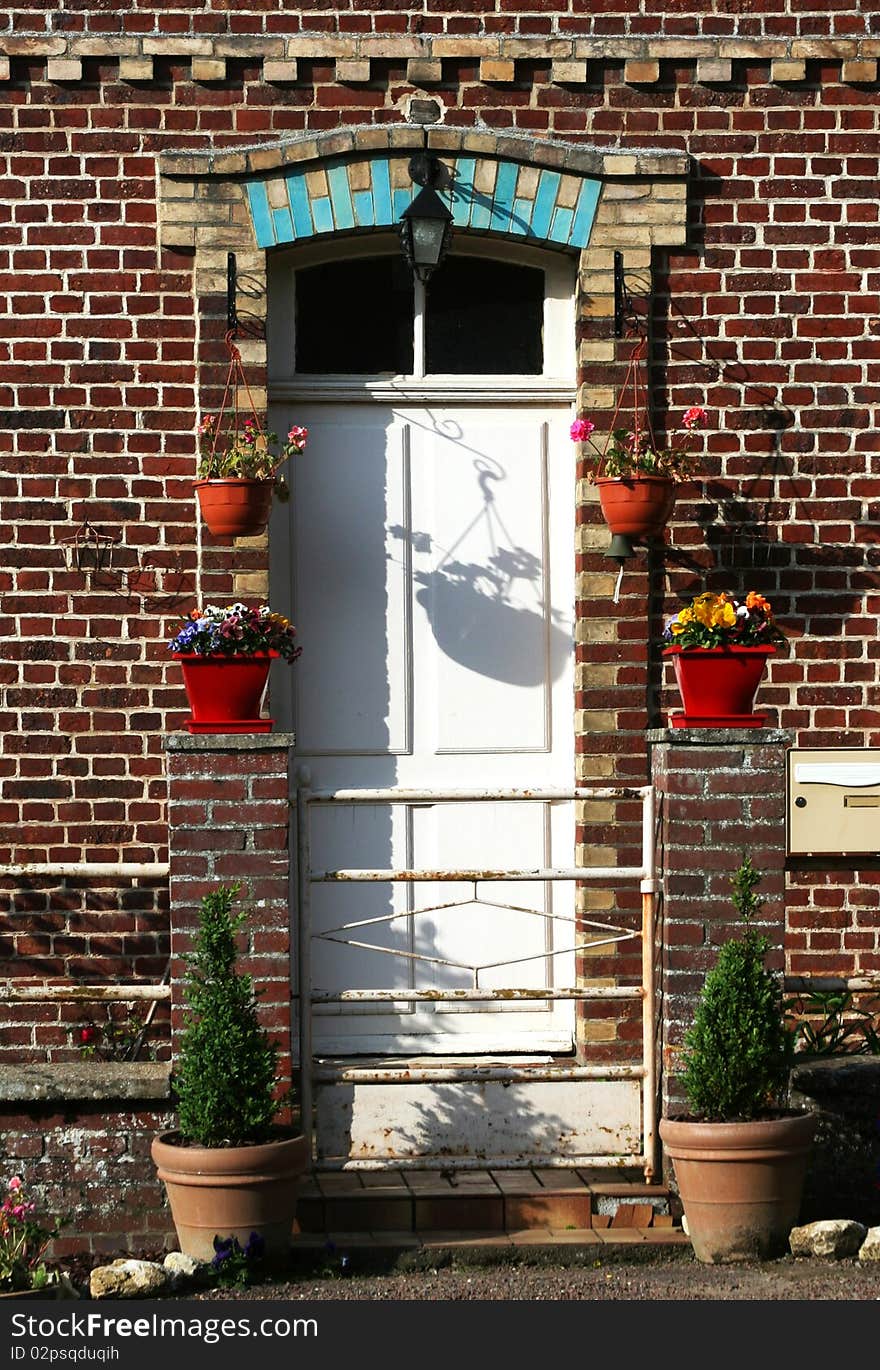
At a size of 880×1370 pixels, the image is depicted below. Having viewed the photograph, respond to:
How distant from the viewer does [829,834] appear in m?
6.88

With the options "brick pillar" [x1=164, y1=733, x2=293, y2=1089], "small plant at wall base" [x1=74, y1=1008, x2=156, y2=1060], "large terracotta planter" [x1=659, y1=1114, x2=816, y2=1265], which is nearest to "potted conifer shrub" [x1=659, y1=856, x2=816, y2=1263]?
"large terracotta planter" [x1=659, y1=1114, x2=816, y2=1265]

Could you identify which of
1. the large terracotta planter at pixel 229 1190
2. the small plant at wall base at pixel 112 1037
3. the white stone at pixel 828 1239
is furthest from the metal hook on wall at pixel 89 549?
the white stone at pixel 828 1239

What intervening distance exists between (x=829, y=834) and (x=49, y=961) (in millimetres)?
2940

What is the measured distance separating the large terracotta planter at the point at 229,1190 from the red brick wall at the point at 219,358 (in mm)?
1597

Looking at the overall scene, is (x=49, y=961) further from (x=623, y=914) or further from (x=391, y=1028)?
(x=623, y=914)

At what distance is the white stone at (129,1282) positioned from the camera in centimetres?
526

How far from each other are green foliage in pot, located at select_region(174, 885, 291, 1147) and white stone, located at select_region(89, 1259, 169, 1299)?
1.29ft

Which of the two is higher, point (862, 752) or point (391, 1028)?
point (862, 752)

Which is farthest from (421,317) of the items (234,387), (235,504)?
(235,504)

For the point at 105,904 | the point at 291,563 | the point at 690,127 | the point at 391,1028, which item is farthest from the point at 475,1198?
the point at 690,127

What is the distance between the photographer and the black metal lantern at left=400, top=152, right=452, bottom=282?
6789 millimetres

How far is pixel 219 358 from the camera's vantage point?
6.96 m

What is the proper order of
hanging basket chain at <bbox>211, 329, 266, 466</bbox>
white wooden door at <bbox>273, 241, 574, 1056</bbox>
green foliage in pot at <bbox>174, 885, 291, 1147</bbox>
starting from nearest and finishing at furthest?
green foliage in pot at <bbox>174, 885, 291, 1147</bbox>
hanging basket chain at <bbox>211, 329, 266, 466</bbox>
white wooden door at <bbox>273, 241, 574, 1056</bbox>

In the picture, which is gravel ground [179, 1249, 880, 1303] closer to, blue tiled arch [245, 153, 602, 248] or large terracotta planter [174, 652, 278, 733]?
large terracotta planter [174, 652, 278, 733]
